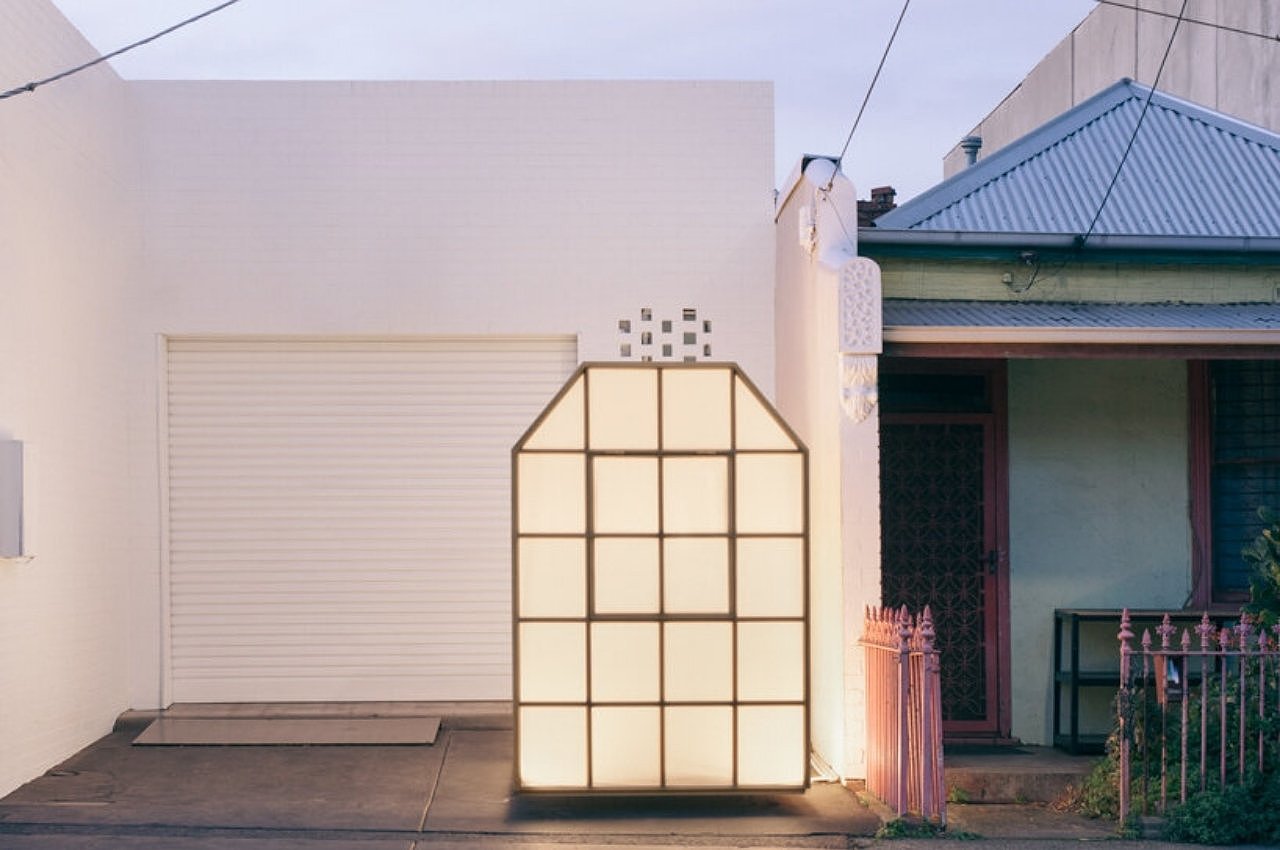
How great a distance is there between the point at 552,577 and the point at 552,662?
499 millimetres

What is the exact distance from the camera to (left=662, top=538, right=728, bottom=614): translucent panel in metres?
8.74

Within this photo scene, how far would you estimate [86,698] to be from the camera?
34.2 feet

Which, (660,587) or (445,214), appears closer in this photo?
(660,587)

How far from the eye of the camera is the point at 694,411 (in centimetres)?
877

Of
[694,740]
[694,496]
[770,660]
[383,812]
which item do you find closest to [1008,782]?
[770,660]

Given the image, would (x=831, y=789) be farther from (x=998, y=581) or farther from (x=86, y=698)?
(x=86, y=698)

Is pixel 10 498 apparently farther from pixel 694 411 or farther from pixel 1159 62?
pixel 1159 62

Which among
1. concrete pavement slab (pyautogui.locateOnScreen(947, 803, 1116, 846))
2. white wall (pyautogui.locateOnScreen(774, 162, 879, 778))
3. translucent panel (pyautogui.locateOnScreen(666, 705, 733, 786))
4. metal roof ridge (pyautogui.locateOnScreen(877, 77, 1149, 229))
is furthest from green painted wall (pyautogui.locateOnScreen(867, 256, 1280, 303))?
concrete pavement slab (pyautogui.locateOnScreen(947, 803, 1116, 846))

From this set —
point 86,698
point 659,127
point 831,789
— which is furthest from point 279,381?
point 831,789

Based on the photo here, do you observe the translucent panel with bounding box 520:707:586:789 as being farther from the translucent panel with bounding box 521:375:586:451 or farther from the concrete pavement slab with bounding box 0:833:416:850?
the translucent panel with bounding box 521:375:586:451

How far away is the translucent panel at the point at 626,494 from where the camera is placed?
28.7 ft

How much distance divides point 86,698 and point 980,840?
6.23m

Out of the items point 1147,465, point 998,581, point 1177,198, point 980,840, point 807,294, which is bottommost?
point 980,840

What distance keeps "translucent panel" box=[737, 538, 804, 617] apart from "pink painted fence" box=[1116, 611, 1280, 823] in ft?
6.12
